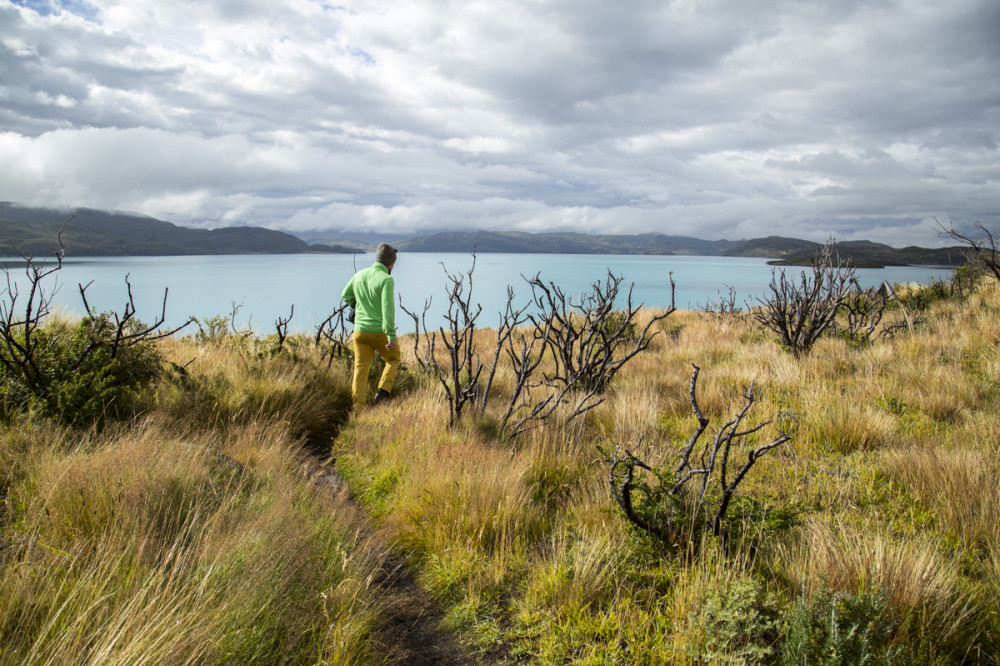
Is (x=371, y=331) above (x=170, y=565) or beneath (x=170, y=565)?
above

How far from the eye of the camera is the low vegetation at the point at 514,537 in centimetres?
198

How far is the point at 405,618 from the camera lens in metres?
2.68

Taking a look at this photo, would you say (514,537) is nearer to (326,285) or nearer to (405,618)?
(405,618)

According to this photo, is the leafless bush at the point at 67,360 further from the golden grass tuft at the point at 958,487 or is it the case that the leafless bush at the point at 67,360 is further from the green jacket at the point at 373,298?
the golden grass tuft at the point at 958,487

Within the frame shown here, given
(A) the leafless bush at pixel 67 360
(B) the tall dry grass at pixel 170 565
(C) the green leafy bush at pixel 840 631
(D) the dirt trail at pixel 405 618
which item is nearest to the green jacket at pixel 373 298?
(A) the leafless bush at pixel 67 360

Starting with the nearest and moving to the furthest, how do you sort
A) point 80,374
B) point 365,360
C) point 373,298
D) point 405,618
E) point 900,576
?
point 900,576
point 405,618
point 80,374
point 373,298
point 365,360

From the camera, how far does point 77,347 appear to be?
→ 4770 mm

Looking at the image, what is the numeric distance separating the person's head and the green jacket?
7 centimetres

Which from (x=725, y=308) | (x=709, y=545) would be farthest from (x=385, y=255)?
(x=725, y=308)

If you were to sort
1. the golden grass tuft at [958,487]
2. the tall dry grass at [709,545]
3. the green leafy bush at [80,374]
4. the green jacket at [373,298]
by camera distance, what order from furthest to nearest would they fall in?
the green jacket at [373,298] → the green leafy bush at [80,374] → the golden grass tuft at [958,487] → the tall dry grass at [709,545]

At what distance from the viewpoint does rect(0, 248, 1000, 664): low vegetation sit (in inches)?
77.9

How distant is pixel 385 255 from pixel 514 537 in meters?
4.46

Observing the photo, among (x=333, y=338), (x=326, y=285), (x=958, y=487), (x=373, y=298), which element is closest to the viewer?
(x=958, y=487)

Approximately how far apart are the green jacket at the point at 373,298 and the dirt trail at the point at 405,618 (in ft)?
10.4
